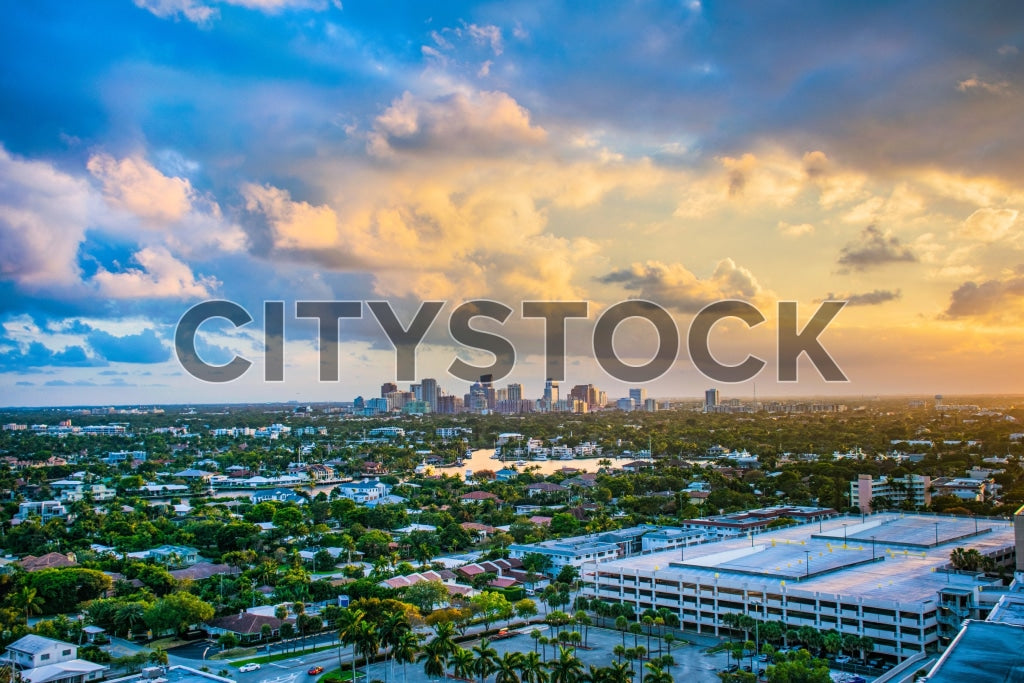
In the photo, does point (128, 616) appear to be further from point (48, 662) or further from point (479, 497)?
point (479, 497)

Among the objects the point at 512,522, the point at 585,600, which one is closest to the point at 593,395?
the point at 512,522

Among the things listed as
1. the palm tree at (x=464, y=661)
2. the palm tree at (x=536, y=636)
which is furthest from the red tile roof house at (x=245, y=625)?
the palm tree at (x=464, y=661)

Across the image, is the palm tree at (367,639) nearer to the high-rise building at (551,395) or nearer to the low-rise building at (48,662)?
the low-rise building at (48,662)

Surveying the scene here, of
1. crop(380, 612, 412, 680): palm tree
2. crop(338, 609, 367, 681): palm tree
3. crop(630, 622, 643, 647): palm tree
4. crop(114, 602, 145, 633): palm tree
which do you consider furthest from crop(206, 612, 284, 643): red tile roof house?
crop(630, 622, 643, 647): palm tree

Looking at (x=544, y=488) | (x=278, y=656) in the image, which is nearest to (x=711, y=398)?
(x=544, y=488)

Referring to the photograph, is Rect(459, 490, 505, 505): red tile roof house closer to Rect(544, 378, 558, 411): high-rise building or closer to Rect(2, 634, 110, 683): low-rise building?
Rect(2, 634, 110, 683): low-rise building

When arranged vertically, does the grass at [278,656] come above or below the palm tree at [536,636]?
below

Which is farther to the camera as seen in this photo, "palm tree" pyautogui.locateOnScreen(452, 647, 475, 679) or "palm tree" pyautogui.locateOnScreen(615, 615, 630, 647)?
"palm tree" pyautogui.locateOnScreen(615, 615, 630, 647)
